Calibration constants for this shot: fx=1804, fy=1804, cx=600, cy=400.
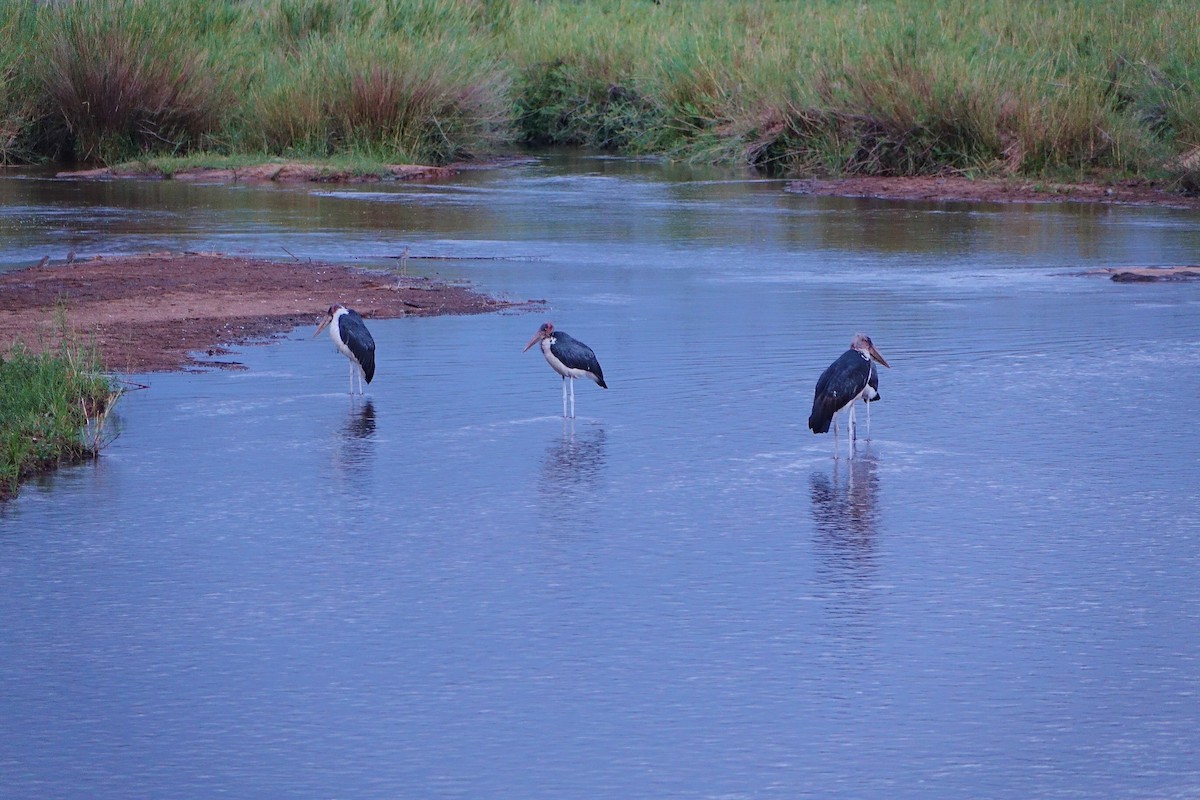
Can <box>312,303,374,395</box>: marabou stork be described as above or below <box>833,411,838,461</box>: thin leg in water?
above

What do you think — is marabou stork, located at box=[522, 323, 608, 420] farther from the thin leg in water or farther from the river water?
the thin leg in water

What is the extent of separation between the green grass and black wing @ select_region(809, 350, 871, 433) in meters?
3.63

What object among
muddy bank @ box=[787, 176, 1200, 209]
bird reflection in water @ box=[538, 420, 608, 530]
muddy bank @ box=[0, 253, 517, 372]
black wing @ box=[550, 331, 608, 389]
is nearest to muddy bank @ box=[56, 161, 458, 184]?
muddy bank @ box=[787, 176, 1200, 209]

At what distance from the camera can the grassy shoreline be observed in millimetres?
24875

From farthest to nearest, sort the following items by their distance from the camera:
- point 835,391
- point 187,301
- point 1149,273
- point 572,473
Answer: point 1149,273, point 187,301, point 835,391, point 572,473

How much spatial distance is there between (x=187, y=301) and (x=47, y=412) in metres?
4.63

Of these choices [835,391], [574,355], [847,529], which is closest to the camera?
[847,529]

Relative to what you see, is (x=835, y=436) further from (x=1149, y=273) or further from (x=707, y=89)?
(x=707, y=89)

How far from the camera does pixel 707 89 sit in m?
30.3

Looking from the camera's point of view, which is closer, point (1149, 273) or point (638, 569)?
point (638, 569)

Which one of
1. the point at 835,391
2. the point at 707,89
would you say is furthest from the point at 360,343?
the point at 707,89

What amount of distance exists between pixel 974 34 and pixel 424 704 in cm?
2446

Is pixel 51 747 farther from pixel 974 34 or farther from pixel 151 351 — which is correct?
pixel 974 34

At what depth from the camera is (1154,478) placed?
867 cm
